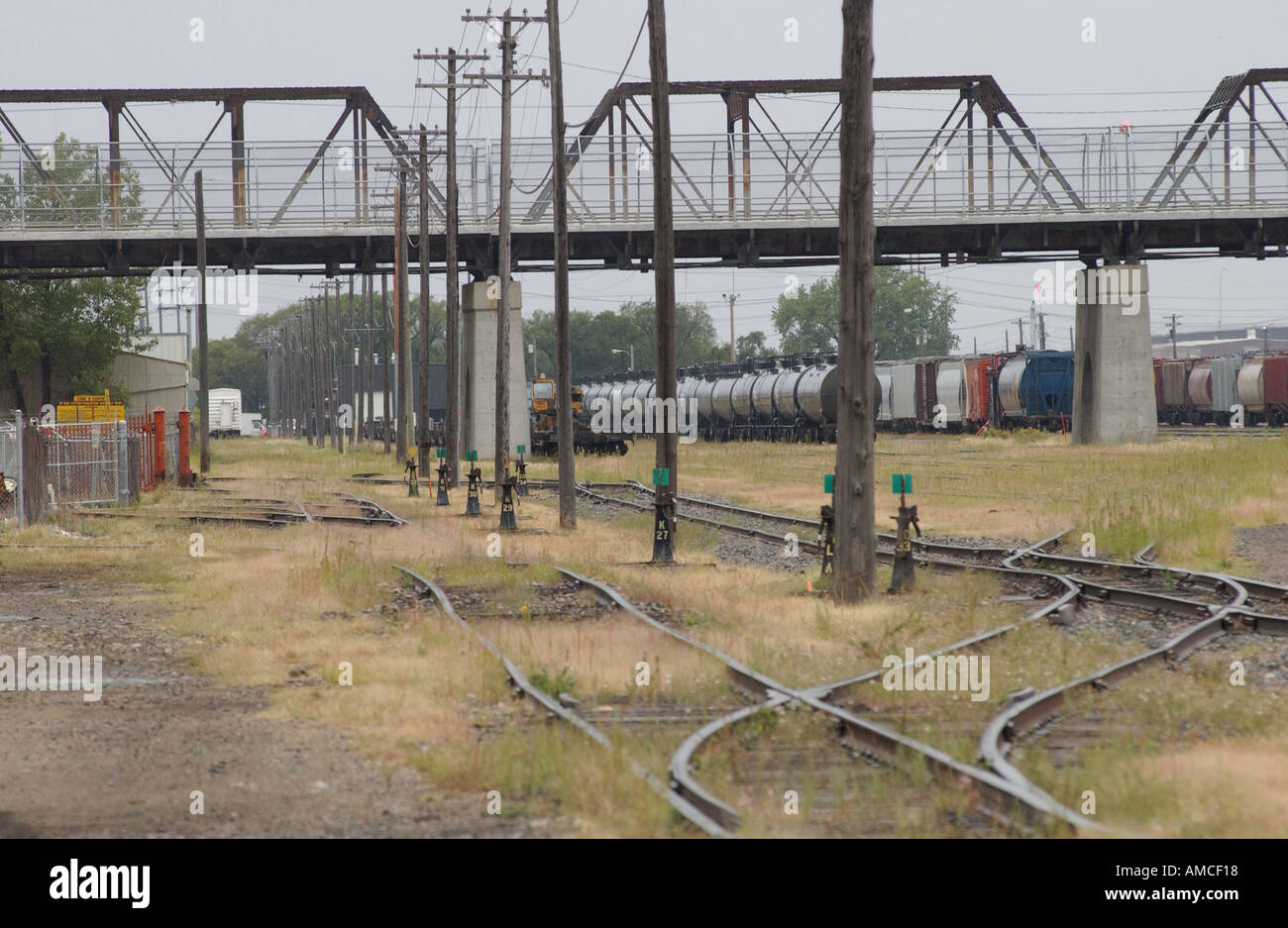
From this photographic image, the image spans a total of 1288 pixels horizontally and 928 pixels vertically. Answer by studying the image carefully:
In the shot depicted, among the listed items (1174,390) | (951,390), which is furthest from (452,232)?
(1174,390)

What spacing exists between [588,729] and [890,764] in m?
1.74

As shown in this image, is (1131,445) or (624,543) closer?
(624,543)

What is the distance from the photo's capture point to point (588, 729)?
8.44 m

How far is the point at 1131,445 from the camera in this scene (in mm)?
47188

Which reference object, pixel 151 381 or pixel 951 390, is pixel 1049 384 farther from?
pixel 151 381

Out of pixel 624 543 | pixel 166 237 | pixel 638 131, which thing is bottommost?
pixel 624 543

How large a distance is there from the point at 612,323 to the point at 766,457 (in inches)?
4954

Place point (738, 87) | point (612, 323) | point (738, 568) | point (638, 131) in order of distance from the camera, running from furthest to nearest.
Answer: point (612, 323)
point (738, 87)
point (638, 131)
point (738, 568)

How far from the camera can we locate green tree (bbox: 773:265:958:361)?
527 ft

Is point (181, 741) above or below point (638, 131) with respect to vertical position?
below

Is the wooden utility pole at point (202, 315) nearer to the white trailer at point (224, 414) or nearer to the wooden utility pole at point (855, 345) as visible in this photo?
the wooden utility pole at point (855, 345)

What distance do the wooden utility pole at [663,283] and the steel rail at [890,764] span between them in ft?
29.2
